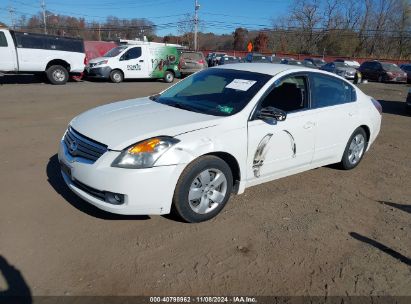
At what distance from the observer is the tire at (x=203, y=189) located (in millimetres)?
3518

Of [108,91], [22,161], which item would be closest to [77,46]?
[108,91]

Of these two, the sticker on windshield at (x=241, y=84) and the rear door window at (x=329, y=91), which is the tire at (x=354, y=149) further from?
the sticker on windshield at (x=241, y=84)

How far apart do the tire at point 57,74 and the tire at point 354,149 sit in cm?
1357

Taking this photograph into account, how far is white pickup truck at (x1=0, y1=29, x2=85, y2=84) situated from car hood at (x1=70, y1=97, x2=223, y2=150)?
1198 cm

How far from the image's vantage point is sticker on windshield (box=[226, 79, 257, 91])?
4287mm

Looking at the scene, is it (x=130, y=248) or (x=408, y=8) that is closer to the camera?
(x=130, y=248)

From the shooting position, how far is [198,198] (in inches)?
146

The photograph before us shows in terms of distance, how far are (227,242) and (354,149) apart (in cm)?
306

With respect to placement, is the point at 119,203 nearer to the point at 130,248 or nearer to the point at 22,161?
the point at 130,248

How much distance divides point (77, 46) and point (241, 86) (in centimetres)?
1376

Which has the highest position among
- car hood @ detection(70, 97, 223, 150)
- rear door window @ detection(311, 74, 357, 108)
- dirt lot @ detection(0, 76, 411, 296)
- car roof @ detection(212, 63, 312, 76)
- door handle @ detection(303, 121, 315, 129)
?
car roof @ detection(212, 63, 312, 76)

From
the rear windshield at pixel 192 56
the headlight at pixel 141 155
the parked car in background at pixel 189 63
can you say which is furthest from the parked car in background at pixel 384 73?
the headlight at pixel 141 155

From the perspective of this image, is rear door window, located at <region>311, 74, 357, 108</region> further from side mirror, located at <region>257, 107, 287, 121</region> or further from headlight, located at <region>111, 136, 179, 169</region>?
headlight, located at <region>111, 136, 179, 169</region>

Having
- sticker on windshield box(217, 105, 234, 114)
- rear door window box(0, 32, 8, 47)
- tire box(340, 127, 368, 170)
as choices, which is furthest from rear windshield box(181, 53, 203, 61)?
sticker on windshield box(217, 105, 234, 114)
